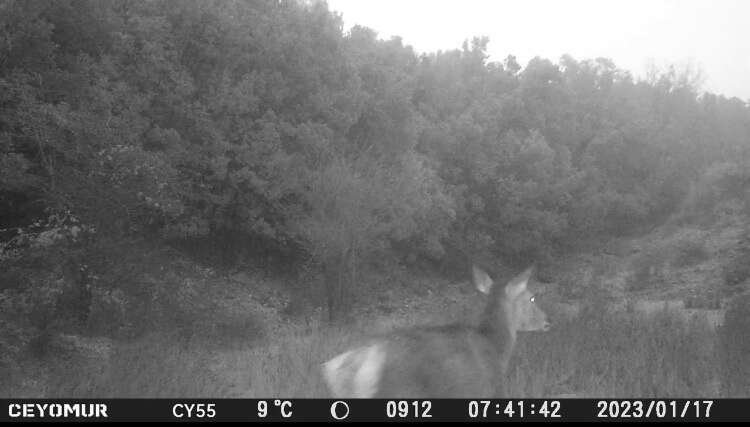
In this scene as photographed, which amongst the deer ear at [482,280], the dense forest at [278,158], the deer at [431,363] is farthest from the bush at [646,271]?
the deer at [431,363]

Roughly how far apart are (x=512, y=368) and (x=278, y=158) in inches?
502

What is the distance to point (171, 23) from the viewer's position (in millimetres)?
19047

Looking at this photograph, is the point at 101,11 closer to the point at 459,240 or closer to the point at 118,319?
the point at 118,319

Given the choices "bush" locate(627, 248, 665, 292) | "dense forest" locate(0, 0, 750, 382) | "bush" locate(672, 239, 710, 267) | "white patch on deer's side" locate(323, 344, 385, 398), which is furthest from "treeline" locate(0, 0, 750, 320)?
"white patch on deer's side" locate(323, 344, 385, 398)

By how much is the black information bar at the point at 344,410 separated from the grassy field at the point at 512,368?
0.38 meters

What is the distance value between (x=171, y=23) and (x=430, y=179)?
10299 millimetres

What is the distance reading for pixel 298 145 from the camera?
21141 millimetres

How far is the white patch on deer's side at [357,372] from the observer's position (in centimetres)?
539

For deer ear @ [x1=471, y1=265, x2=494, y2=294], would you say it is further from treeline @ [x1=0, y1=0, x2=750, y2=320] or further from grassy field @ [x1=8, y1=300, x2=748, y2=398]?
treeline @ [x1=0, y1=0, x2=750, y2=320]

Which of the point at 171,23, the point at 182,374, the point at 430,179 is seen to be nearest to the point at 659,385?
the point at 182,374

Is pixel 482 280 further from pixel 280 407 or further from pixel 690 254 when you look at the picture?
pixel 690 254

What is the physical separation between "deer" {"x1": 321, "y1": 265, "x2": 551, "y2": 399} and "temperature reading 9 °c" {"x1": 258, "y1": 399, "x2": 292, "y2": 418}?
0.50 m

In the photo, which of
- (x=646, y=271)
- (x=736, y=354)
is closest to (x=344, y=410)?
(x=736, y=354)

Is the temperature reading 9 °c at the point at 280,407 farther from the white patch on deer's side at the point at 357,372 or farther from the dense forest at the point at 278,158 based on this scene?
the dense forest at the point at 278,158
